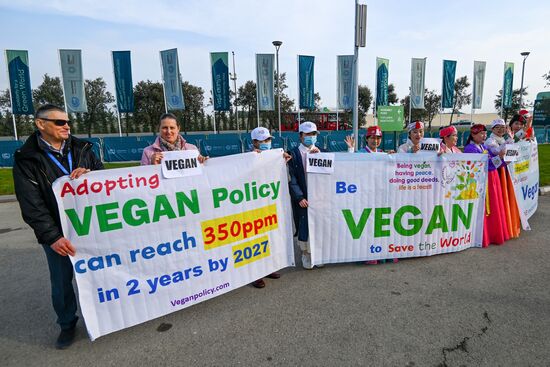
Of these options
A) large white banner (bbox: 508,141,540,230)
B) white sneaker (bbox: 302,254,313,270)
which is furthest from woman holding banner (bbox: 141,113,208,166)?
large white banner (bbox: 508,141,540,230)

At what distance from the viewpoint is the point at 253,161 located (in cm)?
355

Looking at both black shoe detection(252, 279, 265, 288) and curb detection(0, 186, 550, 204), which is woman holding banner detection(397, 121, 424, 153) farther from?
curb detection(0, 186, 550, 204)

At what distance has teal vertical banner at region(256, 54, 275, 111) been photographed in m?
22.4

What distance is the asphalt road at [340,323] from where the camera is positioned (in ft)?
8.11

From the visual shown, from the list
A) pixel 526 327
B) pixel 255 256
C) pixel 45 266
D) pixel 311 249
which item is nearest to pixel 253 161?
pixel 255 256

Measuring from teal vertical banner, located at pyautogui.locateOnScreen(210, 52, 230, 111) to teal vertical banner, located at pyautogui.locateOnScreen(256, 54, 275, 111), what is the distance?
223 cm

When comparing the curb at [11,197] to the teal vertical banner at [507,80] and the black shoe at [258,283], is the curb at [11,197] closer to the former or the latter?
the black shoe at [258,283]

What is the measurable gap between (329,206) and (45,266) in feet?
13.0

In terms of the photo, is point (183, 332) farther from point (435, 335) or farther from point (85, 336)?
point (435, 335)

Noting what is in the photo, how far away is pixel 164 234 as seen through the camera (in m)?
2.98

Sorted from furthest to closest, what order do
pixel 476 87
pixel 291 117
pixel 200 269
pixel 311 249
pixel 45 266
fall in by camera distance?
pixel 291 117 → pixel 476 87 → pixel 45 266 → pixel 311 249 → pixel 200 269

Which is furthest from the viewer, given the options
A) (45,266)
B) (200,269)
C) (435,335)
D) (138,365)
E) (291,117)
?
(291,117)

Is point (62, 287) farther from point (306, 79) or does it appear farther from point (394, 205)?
point (306, 79)

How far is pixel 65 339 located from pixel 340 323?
7.80ft
